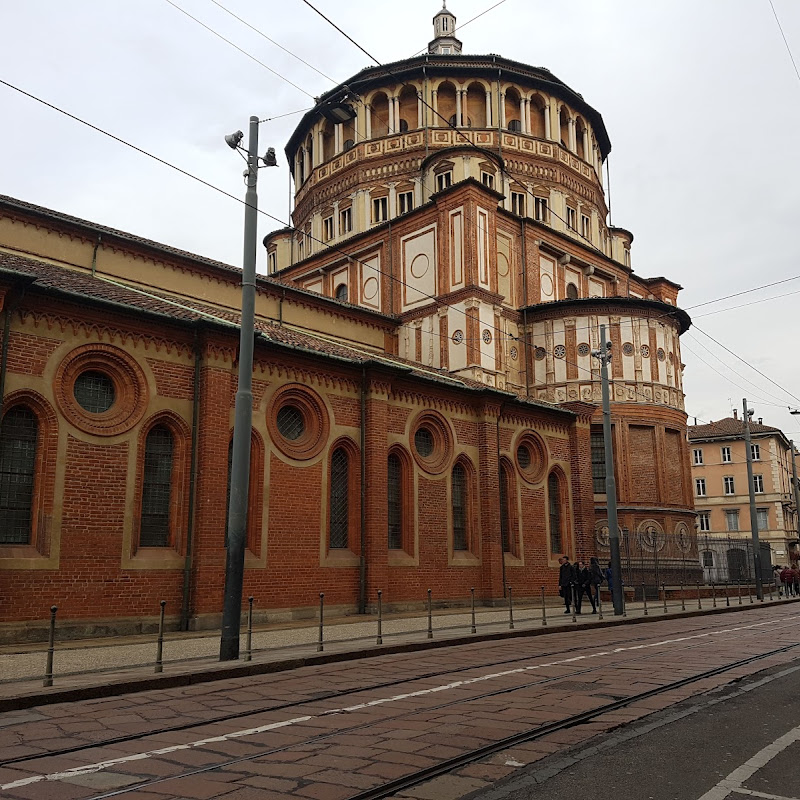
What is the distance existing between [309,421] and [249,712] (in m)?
12.2

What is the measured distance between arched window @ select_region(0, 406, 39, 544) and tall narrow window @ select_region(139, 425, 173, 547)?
224 centimetres

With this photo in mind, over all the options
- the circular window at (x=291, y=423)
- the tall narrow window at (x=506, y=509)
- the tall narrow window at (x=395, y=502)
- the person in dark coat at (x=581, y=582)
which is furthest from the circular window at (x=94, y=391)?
the tall narrow window at (x=506, y=509)

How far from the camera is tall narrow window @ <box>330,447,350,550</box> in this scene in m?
19.8

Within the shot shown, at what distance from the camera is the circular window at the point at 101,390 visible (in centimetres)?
1515

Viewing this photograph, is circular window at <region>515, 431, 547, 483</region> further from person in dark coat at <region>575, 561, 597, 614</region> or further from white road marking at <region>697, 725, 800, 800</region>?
white road marking at <region>697, 725, 800, 800</region>

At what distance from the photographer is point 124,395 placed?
633 inches

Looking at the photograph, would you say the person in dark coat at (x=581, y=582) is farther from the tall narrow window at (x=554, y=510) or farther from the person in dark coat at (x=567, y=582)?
the tall narrow window at (x=554, y=510)

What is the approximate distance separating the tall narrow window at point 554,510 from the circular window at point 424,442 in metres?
5.80

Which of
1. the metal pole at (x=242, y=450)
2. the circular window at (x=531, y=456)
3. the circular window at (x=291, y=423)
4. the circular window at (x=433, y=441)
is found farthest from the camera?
the circular window at (x=531, y=456)

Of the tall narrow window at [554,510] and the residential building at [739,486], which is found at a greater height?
the residential building at [739,486]

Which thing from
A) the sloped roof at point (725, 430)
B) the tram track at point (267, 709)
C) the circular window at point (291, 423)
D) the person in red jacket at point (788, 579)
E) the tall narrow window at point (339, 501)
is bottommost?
the tram track at point (267, 709)

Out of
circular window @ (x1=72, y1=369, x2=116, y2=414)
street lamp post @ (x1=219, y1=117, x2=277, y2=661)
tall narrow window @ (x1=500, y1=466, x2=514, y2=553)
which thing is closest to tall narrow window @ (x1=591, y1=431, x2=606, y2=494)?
tall narrow window @ (x1=500, y1=466, x2=514, y2=553)

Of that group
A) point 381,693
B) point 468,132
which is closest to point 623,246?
point 468,132

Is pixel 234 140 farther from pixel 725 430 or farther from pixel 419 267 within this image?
pixel 725 430
